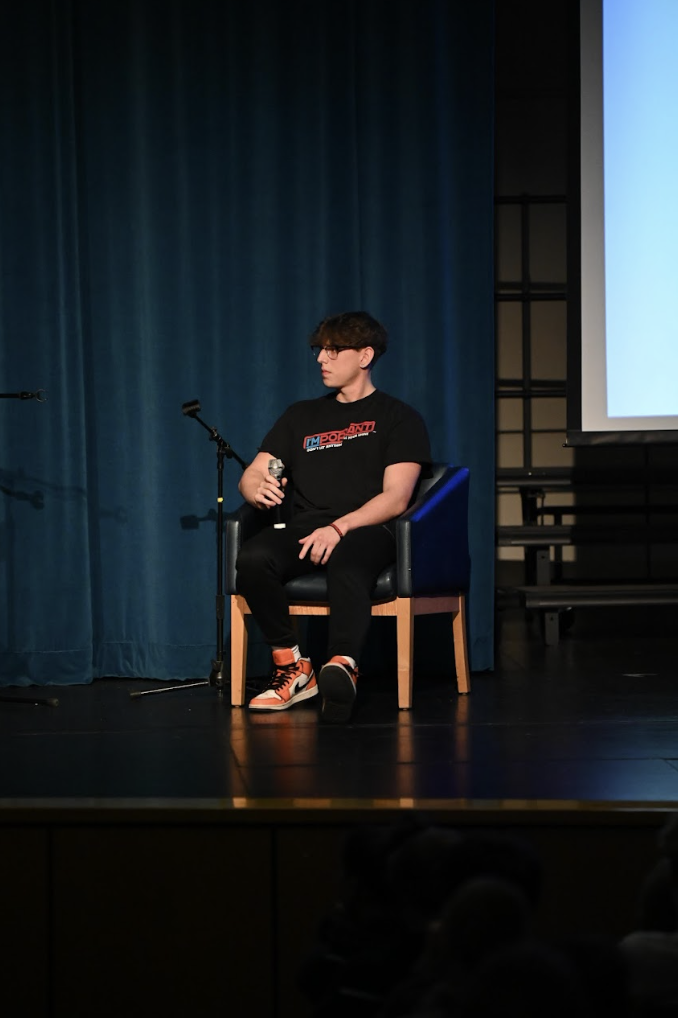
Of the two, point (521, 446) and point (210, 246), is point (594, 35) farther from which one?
point (521, 446)

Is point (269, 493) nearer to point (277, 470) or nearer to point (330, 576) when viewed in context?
point (277, 470)

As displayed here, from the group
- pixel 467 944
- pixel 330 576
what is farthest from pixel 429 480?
pixel 467 944

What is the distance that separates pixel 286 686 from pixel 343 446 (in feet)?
2.48

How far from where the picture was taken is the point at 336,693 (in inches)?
113

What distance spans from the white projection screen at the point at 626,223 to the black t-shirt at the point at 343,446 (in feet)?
2.16

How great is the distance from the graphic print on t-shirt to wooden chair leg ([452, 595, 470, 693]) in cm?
60

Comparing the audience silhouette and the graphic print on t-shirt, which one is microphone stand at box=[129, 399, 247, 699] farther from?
the audience silhouette

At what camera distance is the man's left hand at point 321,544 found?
3.16 metres

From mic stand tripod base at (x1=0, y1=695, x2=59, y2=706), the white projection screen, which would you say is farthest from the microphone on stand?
the white projection screen

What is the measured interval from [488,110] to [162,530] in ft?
5.93

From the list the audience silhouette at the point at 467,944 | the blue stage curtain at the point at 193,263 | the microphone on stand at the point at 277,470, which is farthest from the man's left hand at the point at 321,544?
the audience silhouette at the point at 467,944

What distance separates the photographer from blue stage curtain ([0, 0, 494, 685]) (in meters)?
3.79

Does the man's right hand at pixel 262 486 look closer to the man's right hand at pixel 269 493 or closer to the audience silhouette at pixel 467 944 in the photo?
the man's right hand at pixel 269 493

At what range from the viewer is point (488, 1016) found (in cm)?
52
